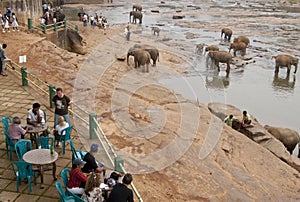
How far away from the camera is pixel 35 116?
30.1ft

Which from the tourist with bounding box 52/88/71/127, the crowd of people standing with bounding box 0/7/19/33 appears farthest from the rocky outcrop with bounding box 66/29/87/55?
the tourist with bounding box 52/88/71/127

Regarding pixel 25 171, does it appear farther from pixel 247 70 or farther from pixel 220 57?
pixel 247 70

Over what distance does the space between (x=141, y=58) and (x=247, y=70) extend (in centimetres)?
811

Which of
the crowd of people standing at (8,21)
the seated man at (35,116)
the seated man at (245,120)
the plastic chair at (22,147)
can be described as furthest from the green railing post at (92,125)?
the crowd of people standing at (8,21)

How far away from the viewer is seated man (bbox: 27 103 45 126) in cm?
905

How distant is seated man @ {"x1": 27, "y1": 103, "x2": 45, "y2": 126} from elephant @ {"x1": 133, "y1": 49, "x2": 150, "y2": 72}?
14.3 meters

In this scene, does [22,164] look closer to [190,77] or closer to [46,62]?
[46,62]

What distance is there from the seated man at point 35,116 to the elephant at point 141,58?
1427cm

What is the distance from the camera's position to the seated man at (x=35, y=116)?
9055mm

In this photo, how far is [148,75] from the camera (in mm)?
22578

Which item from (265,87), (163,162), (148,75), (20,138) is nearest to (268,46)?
(265,87)

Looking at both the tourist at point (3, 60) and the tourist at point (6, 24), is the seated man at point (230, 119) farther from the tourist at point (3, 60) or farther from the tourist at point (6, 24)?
the tourist at point (6, 24)

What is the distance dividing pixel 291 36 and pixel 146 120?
30657mm

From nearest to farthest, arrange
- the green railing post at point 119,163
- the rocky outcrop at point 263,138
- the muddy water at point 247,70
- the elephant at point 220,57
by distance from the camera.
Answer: the green railing post at point 119,163 < the rocky outcrop at point 263,138 < the muddy water at point 247,70 < the elephant at point 220,57
